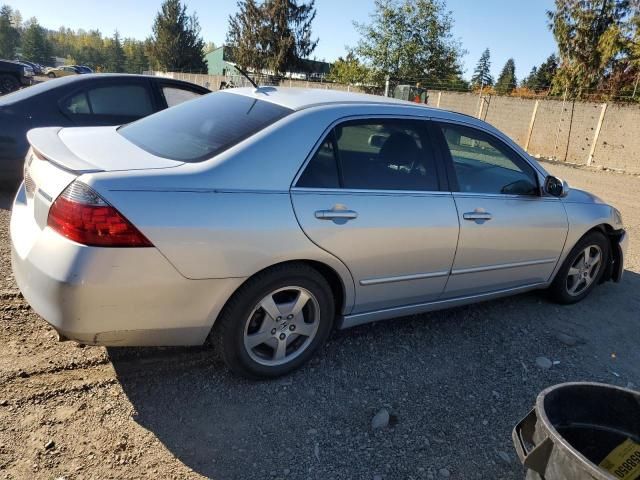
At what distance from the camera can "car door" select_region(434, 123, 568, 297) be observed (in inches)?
134

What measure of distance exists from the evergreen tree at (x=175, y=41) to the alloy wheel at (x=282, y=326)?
5608 cm

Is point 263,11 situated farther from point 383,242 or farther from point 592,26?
point 383,242

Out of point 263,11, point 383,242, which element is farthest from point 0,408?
point 263,11

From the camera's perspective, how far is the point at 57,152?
258 cm

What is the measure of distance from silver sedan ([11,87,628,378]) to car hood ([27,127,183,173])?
1 centimetres

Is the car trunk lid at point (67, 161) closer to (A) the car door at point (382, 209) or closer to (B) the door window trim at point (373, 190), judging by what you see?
(B) the door window trim at point (373, 190)

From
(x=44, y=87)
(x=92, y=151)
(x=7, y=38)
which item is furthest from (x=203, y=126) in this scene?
(x=7, y=38)

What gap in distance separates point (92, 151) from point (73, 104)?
137 inches

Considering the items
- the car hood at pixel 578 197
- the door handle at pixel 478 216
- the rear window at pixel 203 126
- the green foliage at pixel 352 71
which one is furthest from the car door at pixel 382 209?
the green foliage at pixel 352 71

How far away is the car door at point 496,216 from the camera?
3.41 meters

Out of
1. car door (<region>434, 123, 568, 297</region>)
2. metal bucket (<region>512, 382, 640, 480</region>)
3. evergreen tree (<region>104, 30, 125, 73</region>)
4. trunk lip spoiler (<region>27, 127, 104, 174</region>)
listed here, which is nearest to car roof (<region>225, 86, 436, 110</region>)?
car door (<region>434, 123, 568, 297</region>)

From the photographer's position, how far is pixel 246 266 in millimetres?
2514

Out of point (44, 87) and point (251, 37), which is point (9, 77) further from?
point (251, 37)

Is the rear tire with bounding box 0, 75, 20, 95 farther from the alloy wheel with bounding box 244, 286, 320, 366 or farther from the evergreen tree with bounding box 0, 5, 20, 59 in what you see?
the evergreen tree with bounding box 0, 5, 20, 59
